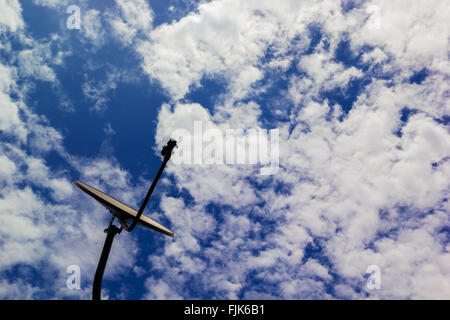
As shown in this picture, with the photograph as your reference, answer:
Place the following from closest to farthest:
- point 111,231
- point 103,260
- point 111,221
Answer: point 103,260, point 111,231, point 111,221

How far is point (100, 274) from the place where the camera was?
20.9 m

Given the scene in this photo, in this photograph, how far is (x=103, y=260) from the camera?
21281 mm

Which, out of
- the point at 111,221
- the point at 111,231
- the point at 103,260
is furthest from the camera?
the point at 111,221

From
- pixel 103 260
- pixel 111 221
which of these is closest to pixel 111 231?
pixel 111 221

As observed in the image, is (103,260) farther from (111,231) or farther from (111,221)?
(111,221)

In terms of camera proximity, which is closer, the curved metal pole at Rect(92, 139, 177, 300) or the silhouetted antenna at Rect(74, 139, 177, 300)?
the curved metal pole at Rect(92, 139, 177, 300)

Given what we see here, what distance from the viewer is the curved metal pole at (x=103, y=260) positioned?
20703 mm

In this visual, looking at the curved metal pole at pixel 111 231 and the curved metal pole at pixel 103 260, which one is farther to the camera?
the curved metal pole at pixel 103 260

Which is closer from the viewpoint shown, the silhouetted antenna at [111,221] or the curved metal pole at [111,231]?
the curved metal pole at [111,231]

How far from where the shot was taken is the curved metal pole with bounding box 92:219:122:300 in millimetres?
20703

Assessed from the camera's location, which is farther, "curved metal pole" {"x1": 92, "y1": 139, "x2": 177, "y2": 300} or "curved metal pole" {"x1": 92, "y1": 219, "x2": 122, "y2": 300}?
"curved metal pole" {"x1": 92, "y1": 219, "x2": 122, "y2": 300}
